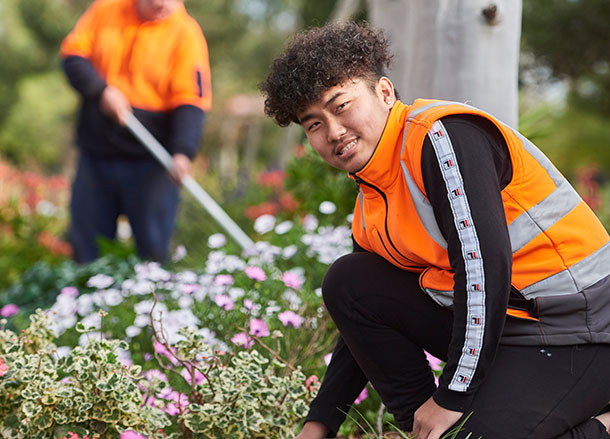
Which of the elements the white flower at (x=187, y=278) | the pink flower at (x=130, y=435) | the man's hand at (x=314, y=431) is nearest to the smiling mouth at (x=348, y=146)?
the man's hand at (x=314, y=431)

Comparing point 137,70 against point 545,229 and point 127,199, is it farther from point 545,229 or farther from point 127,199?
point 545,229

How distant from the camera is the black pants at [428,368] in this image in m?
1.50

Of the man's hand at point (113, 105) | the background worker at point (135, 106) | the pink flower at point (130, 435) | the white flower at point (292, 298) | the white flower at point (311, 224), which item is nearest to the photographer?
the pink flower at point (130, 435)

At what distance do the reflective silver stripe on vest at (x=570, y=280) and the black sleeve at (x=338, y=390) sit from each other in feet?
1.84

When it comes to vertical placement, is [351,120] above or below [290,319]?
above

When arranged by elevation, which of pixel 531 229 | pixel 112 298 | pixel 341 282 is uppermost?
pixel 531 229

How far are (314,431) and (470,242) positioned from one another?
737mm

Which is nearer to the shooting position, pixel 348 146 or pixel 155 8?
pixel 348 146

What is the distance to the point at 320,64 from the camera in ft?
5.13

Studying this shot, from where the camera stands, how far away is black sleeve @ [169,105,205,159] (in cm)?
385

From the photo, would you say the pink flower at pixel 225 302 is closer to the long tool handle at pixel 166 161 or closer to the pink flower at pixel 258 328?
the pink flower at pixel 258 328

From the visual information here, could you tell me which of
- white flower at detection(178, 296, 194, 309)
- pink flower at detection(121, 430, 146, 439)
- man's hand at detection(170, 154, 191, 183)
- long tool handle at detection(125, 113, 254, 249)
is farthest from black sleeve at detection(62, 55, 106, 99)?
pink flower at detection(121, 430, 146, 439)

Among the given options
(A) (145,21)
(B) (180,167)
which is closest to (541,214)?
(B) (180,167)

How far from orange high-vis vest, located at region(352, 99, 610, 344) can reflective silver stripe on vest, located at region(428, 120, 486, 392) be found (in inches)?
3.1
